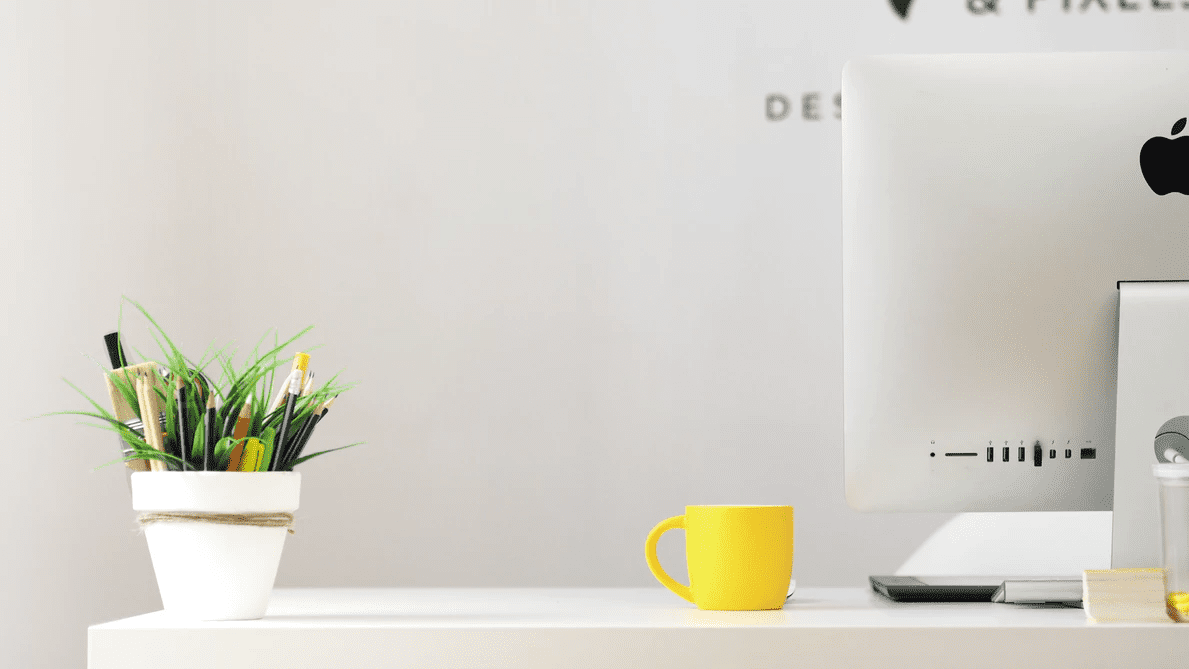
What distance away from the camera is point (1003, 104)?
0.90 m

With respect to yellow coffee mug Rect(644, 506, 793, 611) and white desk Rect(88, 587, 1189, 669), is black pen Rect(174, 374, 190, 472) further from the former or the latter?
yellow coffee mug Rect(644, 506, 793, 611)

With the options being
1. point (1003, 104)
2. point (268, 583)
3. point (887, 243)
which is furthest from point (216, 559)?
point (1003, 104)

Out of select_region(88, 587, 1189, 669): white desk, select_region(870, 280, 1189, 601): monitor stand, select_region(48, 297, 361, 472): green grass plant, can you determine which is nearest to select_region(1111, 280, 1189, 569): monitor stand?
select_region(870, 280, 1189, 601): monitor stand

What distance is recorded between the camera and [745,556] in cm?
74

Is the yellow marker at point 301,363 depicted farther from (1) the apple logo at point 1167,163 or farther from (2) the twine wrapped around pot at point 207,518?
(1) the apple logo at point 1167,163

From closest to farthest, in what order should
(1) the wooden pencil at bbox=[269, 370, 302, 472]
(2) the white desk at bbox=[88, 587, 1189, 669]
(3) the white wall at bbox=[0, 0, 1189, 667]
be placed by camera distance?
(2) the white desk at bbox=[88, 587, 1189, 669] < (1) the wooden pencil at bbox=[269, 370, 302, 472] < (3) the white wall at bbox=[0, 0, 1189, 667]

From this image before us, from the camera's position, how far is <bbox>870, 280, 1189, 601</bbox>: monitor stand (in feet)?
2.66

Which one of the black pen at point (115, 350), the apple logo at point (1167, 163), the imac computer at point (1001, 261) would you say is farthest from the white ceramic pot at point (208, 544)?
the apple logo at point (1167, 163)

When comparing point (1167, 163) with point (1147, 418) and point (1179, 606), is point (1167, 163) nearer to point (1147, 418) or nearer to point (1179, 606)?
point (1147, 418)

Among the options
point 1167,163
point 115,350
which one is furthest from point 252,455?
point 1167,163

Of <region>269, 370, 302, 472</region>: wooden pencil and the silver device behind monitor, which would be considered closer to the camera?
<region>269, 370, 302, 472</region>: wooden pencil

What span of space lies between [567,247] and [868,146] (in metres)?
1.29

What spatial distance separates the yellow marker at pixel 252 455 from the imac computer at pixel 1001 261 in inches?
19.6

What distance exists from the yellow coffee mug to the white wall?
1385 millimetres
